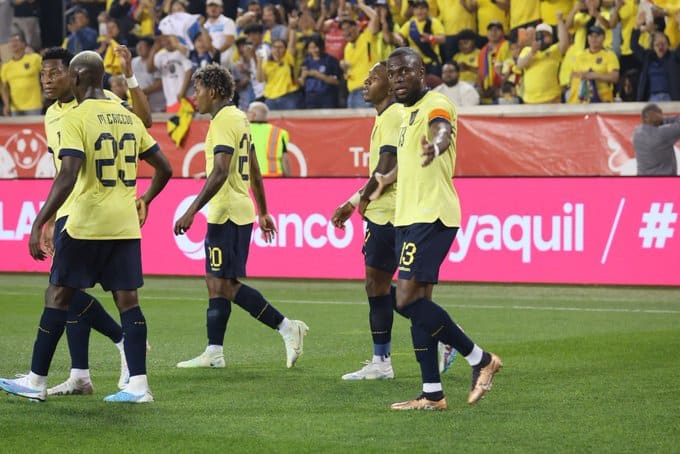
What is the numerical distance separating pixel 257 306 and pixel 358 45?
11.7 meters

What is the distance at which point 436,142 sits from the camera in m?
7.62

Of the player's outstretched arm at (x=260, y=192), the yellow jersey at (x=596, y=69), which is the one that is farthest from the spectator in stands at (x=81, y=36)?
the player's outstretched arm at (x=260, y=192)

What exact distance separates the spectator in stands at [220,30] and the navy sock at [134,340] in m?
15.3

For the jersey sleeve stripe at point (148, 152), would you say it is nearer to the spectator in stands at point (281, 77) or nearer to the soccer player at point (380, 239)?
the soccer player at point (380, 239)

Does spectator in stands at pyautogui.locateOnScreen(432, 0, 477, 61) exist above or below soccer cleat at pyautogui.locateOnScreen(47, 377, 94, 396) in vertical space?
above

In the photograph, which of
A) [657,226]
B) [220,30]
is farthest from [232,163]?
[220,30]

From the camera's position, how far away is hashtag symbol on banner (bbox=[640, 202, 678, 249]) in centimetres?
1617

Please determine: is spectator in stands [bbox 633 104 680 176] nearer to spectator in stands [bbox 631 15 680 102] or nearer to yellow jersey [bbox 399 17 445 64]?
spectator in stands [bbox 631 15 680 102]

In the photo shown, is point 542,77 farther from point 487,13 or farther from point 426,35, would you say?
point 426,35

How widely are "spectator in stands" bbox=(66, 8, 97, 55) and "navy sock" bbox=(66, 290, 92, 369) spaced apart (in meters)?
16.4

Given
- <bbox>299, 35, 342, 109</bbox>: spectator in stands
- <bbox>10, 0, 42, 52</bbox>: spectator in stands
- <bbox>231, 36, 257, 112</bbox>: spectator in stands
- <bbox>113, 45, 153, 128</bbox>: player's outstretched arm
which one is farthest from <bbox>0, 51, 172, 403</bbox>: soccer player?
<bbox>10, 0, 42, 52</bbox>: spectator in stands

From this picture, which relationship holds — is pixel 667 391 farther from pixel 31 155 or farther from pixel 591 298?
pixel 31 155

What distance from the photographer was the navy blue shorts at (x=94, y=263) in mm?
8375

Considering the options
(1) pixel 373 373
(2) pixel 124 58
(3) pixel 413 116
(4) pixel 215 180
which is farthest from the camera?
(4) pixel 215 180
